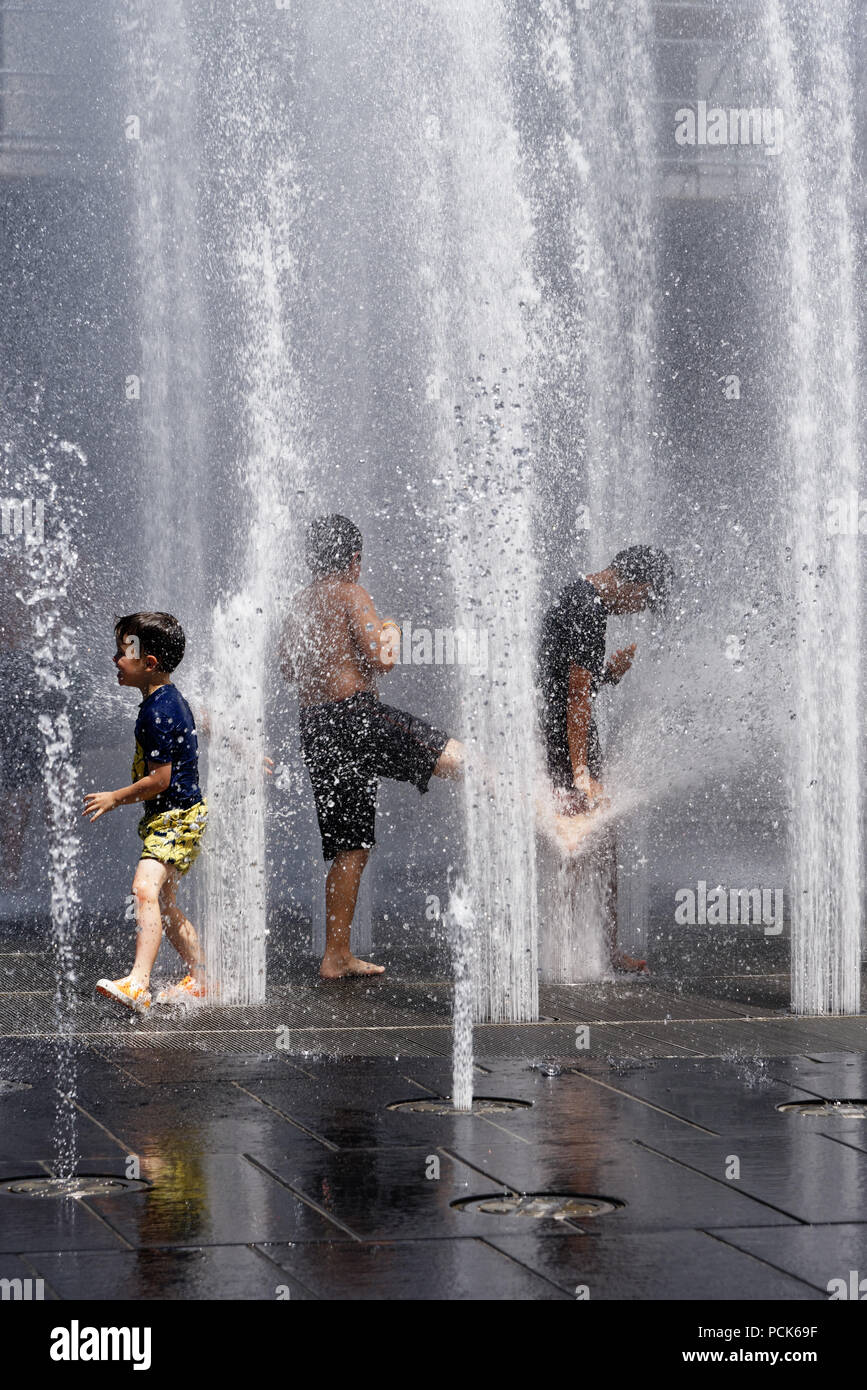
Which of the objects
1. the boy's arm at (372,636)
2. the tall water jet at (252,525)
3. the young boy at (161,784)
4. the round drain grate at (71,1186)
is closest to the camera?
the round drain grate at (71,1186)

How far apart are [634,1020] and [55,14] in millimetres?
10483

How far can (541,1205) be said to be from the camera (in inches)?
174

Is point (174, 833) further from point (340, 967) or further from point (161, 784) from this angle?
point (340, 967)

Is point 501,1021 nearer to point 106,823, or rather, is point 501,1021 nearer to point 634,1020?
point 634,1020

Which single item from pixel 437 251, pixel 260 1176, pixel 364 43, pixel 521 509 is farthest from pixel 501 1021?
pixel 364 43

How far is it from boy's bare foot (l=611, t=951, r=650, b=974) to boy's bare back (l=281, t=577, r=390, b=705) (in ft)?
4.71

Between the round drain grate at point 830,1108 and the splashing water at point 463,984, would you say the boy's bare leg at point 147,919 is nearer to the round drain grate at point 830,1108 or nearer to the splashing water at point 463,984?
the splashing water at point 463,984

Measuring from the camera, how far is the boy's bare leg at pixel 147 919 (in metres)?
7.02

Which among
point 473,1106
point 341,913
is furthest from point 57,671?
point 473,1106

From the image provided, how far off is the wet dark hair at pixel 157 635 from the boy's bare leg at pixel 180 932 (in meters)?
0.77

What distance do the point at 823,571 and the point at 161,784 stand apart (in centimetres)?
260

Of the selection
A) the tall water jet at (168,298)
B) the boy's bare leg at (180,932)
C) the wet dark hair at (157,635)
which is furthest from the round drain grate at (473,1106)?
the tall water jet at (168,298)

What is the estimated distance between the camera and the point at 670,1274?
3.87 meters

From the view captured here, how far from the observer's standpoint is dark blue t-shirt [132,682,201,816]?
23.6ft
